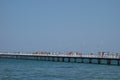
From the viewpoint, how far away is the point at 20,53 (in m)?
104

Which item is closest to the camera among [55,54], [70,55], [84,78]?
[84,78]

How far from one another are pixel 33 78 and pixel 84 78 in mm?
5516

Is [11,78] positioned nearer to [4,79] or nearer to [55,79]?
[4,79]

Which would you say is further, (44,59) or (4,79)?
(44,59)

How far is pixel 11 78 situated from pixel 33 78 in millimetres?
2286

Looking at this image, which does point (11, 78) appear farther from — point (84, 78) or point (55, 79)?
point (84, 78)

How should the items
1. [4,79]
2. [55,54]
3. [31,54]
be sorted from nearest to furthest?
1. [4,79]
2. [55,54]
3. [31,54]

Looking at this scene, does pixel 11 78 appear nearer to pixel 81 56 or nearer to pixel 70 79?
pixel 70 79

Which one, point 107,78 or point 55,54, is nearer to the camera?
point 107,78

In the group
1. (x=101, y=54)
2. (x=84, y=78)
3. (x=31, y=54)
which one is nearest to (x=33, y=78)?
(x=84, y=78)

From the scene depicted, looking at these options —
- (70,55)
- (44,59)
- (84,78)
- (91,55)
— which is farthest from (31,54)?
(84,78)

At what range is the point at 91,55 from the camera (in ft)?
254

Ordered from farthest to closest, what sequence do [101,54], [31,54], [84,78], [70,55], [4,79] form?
[31,54] → [70,55] → [101,54] → [84,78] → [4,79]

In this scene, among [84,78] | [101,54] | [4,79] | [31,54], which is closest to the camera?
[4,79]
